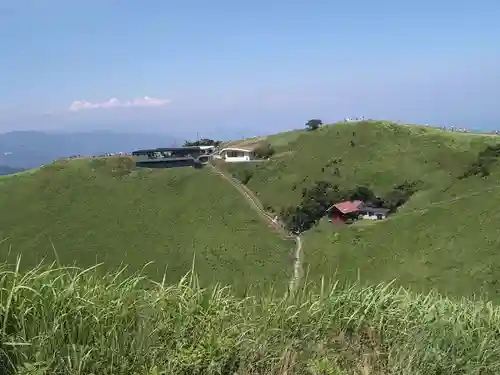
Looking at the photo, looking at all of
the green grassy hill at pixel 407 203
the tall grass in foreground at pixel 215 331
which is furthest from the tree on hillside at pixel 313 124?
the tall grass in foreground at pixel 215 331

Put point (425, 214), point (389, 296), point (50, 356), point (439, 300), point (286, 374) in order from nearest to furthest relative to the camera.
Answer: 1. point (50, 356)
2. point (286, 374)
3. point (389, 296)
4. point (439, 300)
5. point (425, 214)

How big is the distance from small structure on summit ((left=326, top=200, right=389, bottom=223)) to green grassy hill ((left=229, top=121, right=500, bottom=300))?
1.73m

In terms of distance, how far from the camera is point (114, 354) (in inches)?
141

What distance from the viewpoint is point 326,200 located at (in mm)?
54219

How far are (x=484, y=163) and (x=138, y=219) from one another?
3434 centimetres

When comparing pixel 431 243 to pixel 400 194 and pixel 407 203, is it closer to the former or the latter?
pixel 407 203

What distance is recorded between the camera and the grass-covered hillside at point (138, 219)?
150 ft

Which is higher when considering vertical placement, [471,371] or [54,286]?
[54,286]

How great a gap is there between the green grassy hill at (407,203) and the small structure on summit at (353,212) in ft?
5.67

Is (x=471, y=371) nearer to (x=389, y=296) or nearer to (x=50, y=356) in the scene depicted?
(x=389, y=296)

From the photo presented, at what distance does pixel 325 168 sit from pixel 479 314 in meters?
56.4

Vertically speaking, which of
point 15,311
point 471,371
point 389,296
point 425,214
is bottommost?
point 425,214

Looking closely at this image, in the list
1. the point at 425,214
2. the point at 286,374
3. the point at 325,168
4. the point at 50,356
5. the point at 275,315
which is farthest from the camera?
the point at 325,168

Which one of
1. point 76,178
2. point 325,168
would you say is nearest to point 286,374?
point 325,168
